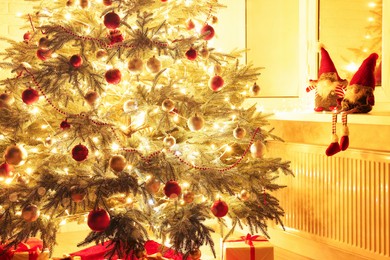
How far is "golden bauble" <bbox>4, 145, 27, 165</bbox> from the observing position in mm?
→ 1987

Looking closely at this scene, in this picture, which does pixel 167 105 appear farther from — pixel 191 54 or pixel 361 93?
pixel 361 93

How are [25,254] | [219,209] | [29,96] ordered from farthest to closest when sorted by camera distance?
[25,254]
[219,209]
[29,96]

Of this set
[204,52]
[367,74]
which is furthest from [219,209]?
[367,74]

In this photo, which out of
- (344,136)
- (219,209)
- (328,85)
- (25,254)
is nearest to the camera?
(219,209)

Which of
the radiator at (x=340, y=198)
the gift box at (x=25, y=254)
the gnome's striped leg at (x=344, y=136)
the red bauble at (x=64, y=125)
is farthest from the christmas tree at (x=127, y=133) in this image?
the radiator at (x=340, y=198)

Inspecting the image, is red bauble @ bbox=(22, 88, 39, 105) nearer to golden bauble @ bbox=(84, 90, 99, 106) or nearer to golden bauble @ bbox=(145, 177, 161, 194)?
golden bauble @ bbox=(84, 90, 99, 106)

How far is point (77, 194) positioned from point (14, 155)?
295 millimetres

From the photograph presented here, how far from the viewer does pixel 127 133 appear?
2416 mm

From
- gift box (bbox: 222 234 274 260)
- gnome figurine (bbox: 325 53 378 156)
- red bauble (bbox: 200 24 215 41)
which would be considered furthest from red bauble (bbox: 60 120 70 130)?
gnome figurine (bbox: 325 53 378 156)

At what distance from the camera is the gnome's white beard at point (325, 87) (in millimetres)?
2793

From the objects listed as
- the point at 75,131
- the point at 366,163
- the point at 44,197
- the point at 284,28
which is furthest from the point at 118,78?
the point at 284,28

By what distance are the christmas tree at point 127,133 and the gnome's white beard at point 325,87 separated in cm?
60

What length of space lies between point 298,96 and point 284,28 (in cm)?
54

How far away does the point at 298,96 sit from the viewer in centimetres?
350
